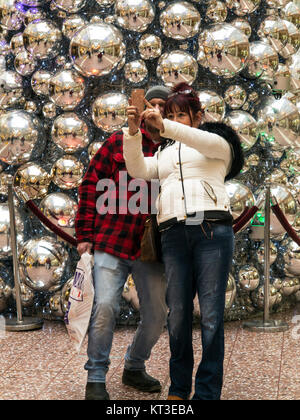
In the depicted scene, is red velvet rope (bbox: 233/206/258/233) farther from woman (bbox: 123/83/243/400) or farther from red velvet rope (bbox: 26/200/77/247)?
woman (bbox: 123/83/243/400)

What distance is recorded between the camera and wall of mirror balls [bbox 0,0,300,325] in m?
4.33

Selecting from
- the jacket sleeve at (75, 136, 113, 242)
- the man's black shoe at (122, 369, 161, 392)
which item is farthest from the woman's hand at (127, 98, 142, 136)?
the man's black shoe at (122, 369, 161, 392)

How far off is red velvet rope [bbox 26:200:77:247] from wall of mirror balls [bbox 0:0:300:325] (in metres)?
0.05

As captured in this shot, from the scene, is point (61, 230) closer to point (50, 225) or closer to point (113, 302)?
point (50, 225)

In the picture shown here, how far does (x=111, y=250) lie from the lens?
3137mm

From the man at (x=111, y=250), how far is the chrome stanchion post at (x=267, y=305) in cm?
141

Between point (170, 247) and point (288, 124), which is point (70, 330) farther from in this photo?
point (288, 124)

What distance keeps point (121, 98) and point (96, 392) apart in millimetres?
1965

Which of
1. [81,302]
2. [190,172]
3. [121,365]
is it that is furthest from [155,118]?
[121,365]
